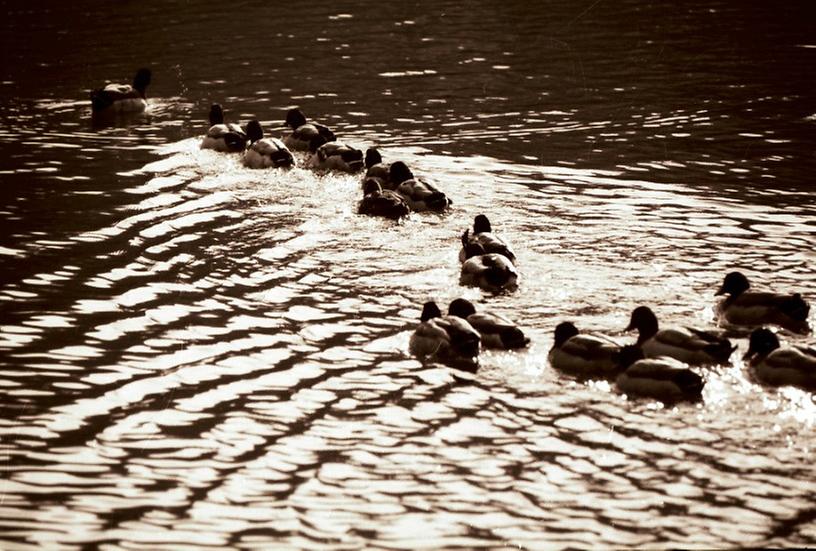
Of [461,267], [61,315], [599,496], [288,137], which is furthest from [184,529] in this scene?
[288,137]

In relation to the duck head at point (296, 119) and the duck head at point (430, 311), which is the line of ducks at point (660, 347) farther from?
the duck head at point (296, 119)

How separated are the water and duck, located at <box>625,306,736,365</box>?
227mm

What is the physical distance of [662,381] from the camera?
45.0 feet

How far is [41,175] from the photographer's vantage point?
24.0 m

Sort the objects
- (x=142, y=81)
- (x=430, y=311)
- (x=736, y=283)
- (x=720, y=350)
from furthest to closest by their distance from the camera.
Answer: (x=142, y=81)
(x=736, y=283)
(x=430, y=311)
(x=720, y=350)

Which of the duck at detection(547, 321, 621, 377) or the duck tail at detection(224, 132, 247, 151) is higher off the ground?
the duck tail at detection(224, 132, 247, 151)

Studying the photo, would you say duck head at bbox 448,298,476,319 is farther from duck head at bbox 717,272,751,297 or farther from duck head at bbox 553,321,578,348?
duck head at bbox 717,272,751,297

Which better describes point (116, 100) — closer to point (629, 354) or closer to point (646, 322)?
point (646, 322)

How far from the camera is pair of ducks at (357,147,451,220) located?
21.0 meters

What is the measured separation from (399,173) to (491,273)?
5554mm

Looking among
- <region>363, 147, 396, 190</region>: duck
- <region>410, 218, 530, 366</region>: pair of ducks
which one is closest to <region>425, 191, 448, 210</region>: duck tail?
<region>363, 147, 396, 190</region>: duck

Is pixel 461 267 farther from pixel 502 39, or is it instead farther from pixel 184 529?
pixel 502 39

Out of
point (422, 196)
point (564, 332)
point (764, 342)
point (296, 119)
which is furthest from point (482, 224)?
point (296, 119)

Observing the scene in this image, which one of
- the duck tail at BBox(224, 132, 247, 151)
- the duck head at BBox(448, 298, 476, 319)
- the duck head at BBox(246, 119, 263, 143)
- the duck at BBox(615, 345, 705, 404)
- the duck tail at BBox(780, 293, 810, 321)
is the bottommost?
the duck at BBox(615, 345, 705, 404)
